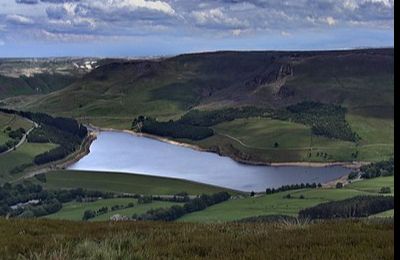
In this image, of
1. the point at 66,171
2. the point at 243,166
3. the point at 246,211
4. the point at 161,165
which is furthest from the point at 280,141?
the point at 246,211

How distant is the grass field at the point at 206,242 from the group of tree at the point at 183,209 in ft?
175

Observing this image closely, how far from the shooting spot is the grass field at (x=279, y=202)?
2790 inches

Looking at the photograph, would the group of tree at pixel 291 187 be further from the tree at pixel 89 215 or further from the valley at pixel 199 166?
the tree at pixel 89 215

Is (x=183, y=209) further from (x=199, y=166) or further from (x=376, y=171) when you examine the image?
(x=199, y=166)

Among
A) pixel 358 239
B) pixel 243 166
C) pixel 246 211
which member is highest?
pixel 358 239

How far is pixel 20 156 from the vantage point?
127m

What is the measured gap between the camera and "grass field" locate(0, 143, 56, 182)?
4656 inches

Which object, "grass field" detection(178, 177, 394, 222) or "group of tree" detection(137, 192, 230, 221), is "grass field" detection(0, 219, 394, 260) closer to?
"group of tree" detection(137, 192, 230, 221)

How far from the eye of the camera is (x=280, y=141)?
6230 inches

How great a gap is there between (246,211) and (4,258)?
6576 centimetres

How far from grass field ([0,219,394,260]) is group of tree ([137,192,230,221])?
53.4m

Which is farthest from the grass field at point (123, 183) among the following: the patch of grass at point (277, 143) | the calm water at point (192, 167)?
the patch of grass at point (277, 143)
